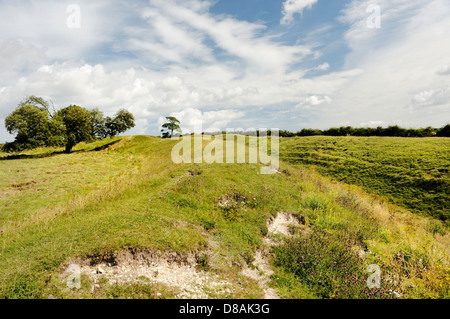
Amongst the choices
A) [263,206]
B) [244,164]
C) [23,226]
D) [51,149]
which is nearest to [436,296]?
[263,206]

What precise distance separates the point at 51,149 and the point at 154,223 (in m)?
46.1

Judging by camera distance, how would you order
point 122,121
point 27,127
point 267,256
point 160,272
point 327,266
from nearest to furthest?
point 160,272 < point 327,266 < point 267,256 < point 27,127 < point 122,121

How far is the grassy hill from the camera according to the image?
6.37 m

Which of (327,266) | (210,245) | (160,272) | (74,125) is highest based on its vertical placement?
(74,125)

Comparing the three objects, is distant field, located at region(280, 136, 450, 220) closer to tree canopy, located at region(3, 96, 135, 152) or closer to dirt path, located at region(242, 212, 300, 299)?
dirt path, located at region(242, 212, 300, 299)

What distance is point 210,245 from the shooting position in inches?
333

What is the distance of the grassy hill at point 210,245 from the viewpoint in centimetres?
637

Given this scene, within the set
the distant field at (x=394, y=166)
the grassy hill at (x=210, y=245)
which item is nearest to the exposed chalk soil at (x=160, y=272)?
the grassy hill at (x=210, y=245)

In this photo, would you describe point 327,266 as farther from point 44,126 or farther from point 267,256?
point 44,126

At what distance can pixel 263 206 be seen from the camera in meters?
12.2

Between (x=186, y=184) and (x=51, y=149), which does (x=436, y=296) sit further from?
(x=51, y=149)

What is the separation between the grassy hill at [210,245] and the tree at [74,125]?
29.1m

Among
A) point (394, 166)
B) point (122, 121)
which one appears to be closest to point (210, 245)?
point (394, 166)

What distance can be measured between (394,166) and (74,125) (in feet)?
167
